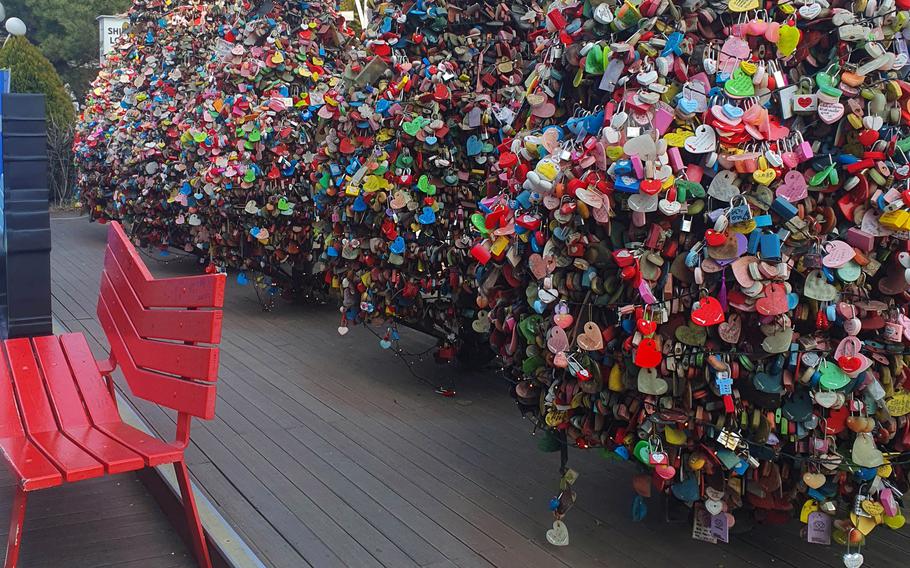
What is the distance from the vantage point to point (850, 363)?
2592 millimetres

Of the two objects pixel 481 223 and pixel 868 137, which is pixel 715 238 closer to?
pixel 868 137

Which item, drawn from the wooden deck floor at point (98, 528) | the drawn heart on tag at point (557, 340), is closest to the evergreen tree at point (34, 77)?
the wooden deck floor at point (98, 528)

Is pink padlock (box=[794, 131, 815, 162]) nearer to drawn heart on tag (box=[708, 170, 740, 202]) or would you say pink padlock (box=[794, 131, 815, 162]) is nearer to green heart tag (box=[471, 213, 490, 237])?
drawn heart on tag (box=[708, 170, 740, 202])

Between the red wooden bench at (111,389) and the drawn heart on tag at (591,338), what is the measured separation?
118cm

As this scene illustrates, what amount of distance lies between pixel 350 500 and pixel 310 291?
4.36 m

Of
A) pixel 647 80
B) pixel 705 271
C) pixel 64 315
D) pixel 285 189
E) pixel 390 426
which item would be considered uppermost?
pixel 647 80

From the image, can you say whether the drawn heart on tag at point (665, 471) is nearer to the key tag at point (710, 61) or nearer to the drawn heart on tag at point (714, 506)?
the drawn heart on tag at point (714, 506)

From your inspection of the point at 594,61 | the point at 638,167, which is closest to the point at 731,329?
the point at 638,167

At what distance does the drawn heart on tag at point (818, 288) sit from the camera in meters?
2.61

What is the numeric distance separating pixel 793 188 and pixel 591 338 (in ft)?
2.58

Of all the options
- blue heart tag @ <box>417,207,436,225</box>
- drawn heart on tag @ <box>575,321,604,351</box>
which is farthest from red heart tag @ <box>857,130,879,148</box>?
blue heart tag @ <box>417,207,436,225</box>

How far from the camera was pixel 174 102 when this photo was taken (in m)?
8.75

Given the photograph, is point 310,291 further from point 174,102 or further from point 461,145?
point 461,145

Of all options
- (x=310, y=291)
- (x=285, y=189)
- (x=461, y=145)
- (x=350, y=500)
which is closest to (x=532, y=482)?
(x=350, y=500)
